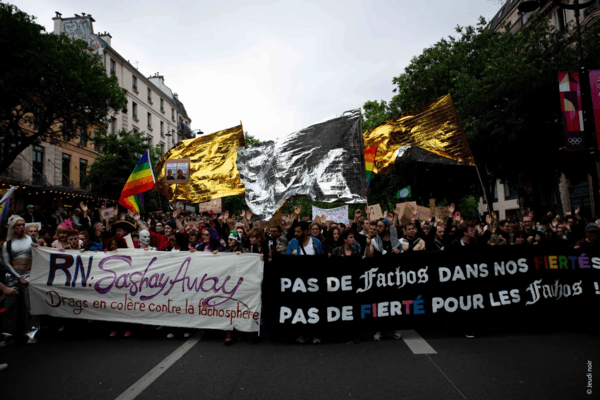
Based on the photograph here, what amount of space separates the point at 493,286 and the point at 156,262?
4.95 metres

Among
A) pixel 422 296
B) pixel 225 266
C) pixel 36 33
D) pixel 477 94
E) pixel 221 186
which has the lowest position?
pixel 422 296

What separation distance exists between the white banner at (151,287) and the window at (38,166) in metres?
25.4

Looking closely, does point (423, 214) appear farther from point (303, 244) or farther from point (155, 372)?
point (155, 372)

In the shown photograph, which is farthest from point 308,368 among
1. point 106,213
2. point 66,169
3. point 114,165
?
point 66,169

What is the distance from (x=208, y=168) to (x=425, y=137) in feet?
13.0

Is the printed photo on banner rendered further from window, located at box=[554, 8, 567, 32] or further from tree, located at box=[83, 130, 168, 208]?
window, located at box=[554, 8, 567, 32]

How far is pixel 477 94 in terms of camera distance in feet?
60.7

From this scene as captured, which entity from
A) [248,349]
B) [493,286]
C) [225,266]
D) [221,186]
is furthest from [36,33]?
[493,286]

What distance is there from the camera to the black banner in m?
5.46

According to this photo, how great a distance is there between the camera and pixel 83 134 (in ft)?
71.1

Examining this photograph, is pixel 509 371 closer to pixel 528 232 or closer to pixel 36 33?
pixel 528 232

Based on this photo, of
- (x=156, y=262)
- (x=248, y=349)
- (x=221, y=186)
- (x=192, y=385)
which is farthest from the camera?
(x=221, y=186)

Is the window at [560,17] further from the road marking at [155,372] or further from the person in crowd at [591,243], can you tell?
the road marking at [155,372]

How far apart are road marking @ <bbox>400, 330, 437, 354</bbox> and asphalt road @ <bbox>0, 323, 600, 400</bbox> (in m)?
0.05
